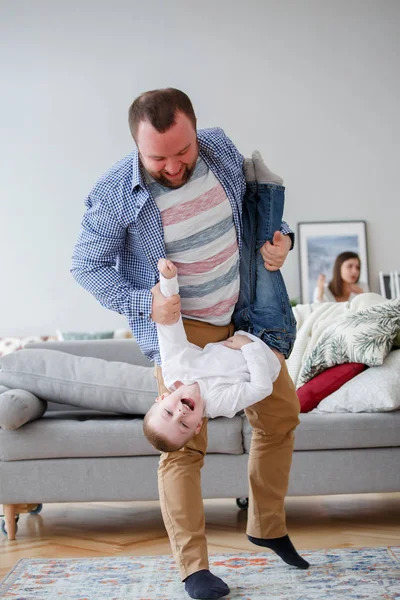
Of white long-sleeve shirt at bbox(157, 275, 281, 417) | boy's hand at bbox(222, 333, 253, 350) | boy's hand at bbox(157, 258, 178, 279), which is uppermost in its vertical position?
boy's hand at bbox(157, 258, 178, 279)

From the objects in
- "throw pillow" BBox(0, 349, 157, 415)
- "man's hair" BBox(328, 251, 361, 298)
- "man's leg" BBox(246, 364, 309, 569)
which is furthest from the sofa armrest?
"man's hair" BBox(328, 251, 361, 298)

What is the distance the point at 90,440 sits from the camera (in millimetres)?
2666

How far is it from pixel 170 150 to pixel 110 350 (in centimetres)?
169

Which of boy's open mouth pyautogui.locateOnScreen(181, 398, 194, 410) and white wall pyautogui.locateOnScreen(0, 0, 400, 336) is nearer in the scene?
boy's open mouth pyautogui.locateOnScreen(181, 398, 194, 410)

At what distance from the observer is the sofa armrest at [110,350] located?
3.23 metres

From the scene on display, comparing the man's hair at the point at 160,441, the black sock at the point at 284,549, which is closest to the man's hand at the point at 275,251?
the man's hair at the point at 160,441

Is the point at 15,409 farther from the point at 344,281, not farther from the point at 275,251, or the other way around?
the point at 344,281

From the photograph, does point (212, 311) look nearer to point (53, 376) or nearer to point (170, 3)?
point (53, 376)

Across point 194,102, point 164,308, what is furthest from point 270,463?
point 194,102

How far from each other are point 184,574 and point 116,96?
503 cm

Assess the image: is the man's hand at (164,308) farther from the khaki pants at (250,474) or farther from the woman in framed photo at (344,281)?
the woman in framed photo at (344,281)

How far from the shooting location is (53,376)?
276cm

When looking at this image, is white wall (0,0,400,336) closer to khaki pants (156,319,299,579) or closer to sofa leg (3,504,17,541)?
sofa leg (3,504,17,541)

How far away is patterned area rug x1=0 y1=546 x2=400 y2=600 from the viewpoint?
192 cm
